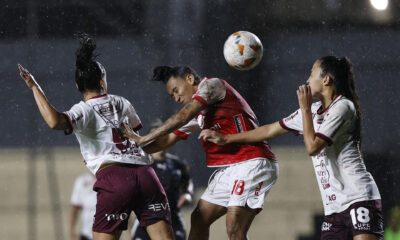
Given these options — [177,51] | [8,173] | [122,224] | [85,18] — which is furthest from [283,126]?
[85,18]

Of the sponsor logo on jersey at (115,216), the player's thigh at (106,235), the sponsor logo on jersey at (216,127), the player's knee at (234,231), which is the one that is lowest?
the player's knee at (234,231)

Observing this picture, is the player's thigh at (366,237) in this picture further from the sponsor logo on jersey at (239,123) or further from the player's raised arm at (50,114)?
the player's raised arm at (50,114)

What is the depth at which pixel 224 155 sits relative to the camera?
12.3 ft

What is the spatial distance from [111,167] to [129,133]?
0.22m

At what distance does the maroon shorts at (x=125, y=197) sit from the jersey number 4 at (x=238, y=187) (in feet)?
1.46

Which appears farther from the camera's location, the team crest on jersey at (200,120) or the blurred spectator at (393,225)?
the blurred spectator at (393,225)

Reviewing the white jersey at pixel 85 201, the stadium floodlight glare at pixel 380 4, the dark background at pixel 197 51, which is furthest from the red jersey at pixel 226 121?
the stadium floodlight glare at pixel 380 4

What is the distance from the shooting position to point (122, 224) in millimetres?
3395

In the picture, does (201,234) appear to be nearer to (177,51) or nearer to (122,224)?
(122,224)

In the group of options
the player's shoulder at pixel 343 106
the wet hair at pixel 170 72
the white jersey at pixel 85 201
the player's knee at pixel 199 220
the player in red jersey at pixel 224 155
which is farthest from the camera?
the white jersey at pixel 85 201

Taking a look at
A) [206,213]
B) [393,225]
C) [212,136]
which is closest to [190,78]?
[212,136]

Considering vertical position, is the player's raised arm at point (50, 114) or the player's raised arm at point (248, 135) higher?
the player's raised arm at point (50, 114)

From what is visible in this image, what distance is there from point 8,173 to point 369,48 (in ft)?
21.7

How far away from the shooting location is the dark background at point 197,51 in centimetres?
1013
